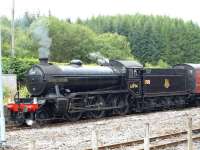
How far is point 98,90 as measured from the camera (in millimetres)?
21906

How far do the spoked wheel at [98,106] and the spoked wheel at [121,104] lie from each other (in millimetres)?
1000

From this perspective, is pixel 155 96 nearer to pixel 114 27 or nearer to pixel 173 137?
pixel 173 137

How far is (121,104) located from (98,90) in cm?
165

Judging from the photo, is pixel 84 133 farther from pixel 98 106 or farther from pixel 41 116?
pixel 98 106

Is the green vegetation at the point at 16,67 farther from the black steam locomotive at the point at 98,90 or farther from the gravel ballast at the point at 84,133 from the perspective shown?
the gravel ballast at the point at 84,133

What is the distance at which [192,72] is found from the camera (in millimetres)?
28141

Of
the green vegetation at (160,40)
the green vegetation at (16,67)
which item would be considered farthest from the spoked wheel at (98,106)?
the green vegetation at (160,40)

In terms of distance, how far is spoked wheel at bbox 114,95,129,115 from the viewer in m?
22.6

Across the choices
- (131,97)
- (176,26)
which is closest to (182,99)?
(131,97)

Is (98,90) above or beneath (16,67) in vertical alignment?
beneath

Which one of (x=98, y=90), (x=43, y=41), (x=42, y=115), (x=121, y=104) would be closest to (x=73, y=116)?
(x=42, y=115)

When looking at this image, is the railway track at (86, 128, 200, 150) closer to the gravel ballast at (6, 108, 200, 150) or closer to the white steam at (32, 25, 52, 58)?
the gravel ballast at (6, 108, 200, 150)

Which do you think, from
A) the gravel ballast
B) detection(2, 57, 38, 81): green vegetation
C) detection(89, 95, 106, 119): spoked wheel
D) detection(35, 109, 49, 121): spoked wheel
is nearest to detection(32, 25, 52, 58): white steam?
detection(35, 109, 49, 121): spoked wheel

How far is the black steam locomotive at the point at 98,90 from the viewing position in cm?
1938
